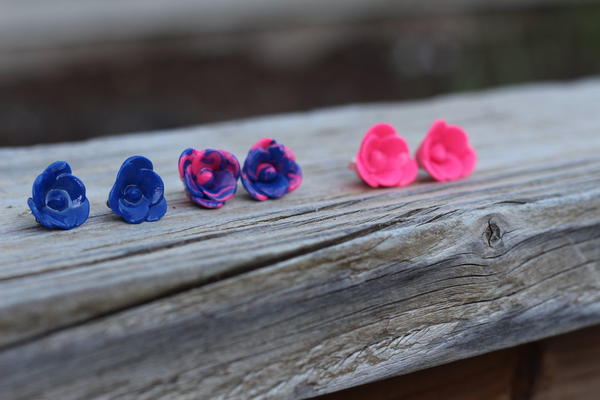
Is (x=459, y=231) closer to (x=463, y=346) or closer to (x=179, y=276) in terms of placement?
(x=463, y=346)

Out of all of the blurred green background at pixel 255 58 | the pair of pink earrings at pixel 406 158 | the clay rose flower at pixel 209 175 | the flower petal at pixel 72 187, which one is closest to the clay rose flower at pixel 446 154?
the pair of pink earrings at pixel 406 158

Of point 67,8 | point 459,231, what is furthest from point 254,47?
point 459,231

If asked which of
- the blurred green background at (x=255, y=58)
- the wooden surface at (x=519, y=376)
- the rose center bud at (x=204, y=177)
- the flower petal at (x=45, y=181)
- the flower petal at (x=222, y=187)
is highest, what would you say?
the blurred green background at (x=255, y=58)

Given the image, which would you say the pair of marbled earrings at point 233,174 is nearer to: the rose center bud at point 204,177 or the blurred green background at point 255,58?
the rose center bud at point 204,177

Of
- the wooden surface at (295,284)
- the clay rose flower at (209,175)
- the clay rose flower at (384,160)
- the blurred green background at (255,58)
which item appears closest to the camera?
the wooden surface at (295,284)

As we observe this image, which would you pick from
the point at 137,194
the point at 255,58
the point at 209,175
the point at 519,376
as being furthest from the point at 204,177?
the point at 255,58

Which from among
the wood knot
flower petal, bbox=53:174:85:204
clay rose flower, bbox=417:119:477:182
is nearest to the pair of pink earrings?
clay rose flower, bbox=417:119:477:182

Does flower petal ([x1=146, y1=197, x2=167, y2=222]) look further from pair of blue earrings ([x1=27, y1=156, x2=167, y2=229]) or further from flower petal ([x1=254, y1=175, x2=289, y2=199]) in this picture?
flower petal ([x1=254, y1=175, x2=289, y2=199])
